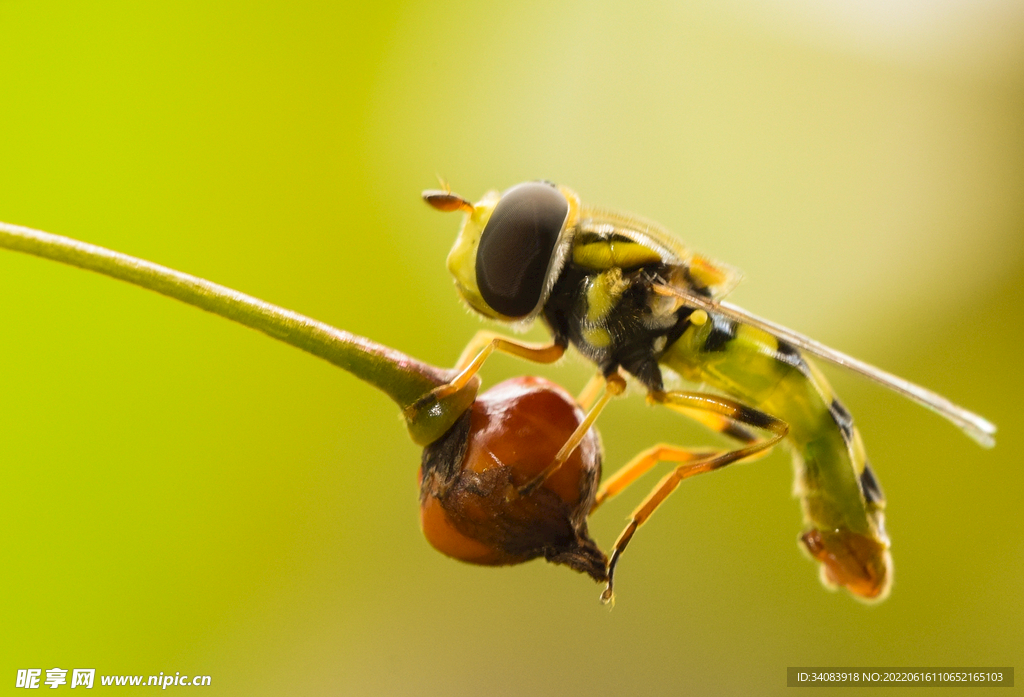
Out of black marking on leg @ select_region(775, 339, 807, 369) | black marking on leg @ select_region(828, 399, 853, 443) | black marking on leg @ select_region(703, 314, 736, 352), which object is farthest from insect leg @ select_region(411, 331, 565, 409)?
black marking on leg @ select_region(828, 399, 853, 443)

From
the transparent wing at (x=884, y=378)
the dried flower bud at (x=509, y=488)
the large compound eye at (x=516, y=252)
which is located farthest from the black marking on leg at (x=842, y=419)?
the dried flower bud at (x=509, y=488)

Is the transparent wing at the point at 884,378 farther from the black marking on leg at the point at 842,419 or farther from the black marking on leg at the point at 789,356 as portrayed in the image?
the black marking on leg at the point at 842,419

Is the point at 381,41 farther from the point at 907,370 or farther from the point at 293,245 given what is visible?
the point at 907,370

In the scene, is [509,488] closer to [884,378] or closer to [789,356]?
[884,378]

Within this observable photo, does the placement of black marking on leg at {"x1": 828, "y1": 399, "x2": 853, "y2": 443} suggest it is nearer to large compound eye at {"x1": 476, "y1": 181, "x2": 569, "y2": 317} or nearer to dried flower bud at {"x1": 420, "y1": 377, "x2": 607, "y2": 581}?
large compound eye at {"x1": 476, "y1": 181, "x2": 569, "y2": 317}

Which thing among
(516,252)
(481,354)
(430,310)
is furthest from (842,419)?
(430,310)

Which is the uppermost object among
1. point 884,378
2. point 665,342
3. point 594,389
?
point 665,342
